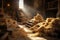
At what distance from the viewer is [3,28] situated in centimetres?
506

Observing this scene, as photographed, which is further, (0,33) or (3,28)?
(3,28)

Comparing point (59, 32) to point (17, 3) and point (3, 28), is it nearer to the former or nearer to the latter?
point (3, 28)

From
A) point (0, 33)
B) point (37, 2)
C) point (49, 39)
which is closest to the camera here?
point (0, 33)

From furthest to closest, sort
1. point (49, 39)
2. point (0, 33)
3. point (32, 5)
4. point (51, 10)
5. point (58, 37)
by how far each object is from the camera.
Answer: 1. point (32, 5)
2. point (51, 10)
3. point (49, 39)
4. point (58, 37)
5. point (0, 33)

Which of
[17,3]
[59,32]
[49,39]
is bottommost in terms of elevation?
[49,39]

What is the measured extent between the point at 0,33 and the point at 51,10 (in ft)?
27.3

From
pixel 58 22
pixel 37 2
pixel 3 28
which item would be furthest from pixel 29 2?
pixel 3 28

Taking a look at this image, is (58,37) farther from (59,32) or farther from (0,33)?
(0,33)

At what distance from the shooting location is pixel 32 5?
16.4 metres

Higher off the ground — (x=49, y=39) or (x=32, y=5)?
(x=32, y=5)

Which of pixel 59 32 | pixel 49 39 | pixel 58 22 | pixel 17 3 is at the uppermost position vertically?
pixel 17 3

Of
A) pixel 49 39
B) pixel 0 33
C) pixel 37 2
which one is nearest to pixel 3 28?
pixel 0 33

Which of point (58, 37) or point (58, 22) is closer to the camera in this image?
point (58, 37)

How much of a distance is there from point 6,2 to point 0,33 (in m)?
11.9
